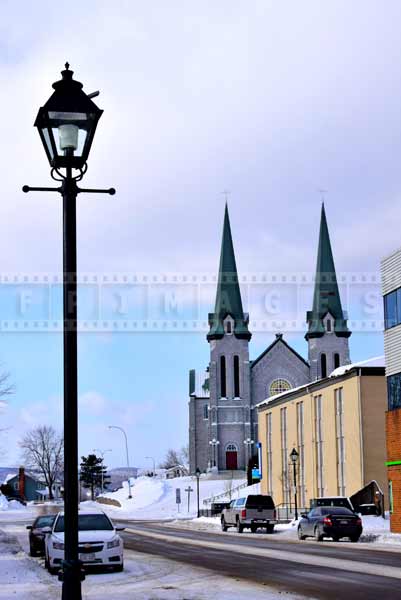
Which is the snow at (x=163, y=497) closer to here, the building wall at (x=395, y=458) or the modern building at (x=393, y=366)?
the building wall at (x=395, y=458)

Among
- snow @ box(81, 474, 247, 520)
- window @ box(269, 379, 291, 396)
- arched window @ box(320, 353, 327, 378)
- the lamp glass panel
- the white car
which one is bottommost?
snow @ box(81, 474, 247, 520)

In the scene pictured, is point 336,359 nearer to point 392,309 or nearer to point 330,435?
point 330,435

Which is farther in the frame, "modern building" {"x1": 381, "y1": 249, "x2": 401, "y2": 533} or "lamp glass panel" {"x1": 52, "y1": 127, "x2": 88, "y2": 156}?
"modern building" {"x1": 381, "y1": 249, "x2": 401, "y2": 533}

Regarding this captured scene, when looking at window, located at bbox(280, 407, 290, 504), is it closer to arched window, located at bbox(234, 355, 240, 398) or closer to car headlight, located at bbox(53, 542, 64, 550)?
arched window, located at bbox(234, 355, 240, 398)

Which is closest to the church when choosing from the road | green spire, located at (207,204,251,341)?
green spire, located at (207,204,251,341)

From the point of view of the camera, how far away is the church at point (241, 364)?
374 ft

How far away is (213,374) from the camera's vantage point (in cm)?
11612

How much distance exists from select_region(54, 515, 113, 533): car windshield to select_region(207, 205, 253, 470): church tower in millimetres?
90660

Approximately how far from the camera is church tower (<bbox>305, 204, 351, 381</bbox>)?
388 ft

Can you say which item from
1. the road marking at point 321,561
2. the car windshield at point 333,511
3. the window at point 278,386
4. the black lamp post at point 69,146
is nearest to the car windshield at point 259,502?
the car windshield at point 333,511

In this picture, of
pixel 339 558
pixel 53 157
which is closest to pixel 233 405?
pixel 339 558

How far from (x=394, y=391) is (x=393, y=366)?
1.14 metres

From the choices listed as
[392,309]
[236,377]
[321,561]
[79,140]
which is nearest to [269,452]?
[236,377]

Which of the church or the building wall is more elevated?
the church
